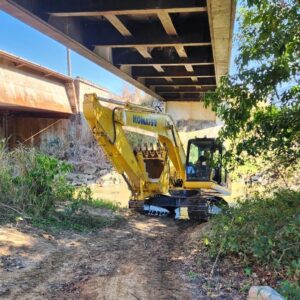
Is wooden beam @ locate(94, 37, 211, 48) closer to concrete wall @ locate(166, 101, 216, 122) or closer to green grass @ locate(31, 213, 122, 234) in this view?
green grass @ locate(31, 213, 122, 234)

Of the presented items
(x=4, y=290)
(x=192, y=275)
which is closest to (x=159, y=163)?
(x=192, y=275)

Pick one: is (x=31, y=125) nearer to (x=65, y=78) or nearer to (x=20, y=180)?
(x=65, y=78)

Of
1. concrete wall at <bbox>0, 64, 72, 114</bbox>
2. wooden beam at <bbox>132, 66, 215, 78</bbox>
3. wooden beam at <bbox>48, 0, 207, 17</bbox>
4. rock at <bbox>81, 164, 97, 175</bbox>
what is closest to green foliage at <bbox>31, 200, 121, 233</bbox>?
wooden beam at <bbox>48, 0, 207, 17</bbox>

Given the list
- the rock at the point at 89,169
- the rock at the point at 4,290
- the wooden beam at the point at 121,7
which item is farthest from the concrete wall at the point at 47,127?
the rock at the point at 4,290

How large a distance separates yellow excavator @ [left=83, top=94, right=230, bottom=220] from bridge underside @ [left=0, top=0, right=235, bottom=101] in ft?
4.84

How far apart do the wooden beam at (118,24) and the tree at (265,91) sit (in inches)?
102

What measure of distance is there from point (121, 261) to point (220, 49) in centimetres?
588

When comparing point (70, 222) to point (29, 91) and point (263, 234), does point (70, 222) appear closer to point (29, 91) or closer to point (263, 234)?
point (263, 234)

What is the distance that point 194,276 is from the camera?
5828mm

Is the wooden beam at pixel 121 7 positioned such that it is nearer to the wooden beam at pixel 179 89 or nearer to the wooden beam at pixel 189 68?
the wooden beam at pixel 189 68

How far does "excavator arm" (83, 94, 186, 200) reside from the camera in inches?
359

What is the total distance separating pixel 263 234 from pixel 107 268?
2.34 meters

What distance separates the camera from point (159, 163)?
1202 centimetres

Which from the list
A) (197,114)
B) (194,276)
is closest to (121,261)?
(194,276)
